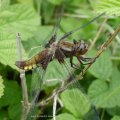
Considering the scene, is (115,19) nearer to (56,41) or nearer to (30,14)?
(30,14)

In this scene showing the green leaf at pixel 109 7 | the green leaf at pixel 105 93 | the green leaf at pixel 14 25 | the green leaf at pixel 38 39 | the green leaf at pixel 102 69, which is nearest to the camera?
the green leaf at pixel 109 7

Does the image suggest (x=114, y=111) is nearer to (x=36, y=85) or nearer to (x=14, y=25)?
(x=36, y=85)

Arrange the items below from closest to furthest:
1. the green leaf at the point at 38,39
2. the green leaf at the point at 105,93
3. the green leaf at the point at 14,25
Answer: the green leaf at the point at 14,25 → the green leaf at the point at 105,93 → the green leaf at the point at 38,39

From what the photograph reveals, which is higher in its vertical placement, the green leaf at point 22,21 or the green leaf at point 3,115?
the green leaf at point 22,21

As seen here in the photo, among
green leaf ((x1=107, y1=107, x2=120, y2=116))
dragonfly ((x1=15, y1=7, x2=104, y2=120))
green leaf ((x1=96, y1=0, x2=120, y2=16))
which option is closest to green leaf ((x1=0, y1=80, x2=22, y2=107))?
dragonfly ((x1=15, y1=7, x2=104, y2=120))

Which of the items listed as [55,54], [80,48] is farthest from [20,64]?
[80,48]

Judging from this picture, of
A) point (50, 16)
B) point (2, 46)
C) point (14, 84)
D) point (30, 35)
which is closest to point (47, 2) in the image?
point (50, 16)

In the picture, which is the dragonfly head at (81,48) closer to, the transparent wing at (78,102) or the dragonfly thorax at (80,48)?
the dragonfly thorax at (80,48)

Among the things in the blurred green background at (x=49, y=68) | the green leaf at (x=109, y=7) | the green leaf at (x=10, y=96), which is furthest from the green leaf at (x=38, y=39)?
the green leaf at (x=109, y=7)

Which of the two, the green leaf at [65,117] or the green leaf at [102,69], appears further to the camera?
the green leaf at [102,69]
